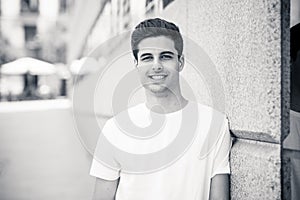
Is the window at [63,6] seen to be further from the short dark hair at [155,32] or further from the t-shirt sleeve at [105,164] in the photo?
the t-shirt sleeve at [105,164]

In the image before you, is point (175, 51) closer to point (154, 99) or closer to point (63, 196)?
point (154, 99)

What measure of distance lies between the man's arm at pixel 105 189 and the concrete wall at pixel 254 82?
0.67 metres

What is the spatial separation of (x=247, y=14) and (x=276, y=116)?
1.82ft

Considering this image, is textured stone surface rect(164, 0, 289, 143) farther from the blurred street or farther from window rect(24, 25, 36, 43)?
window rect(24, 25, 36, 43)

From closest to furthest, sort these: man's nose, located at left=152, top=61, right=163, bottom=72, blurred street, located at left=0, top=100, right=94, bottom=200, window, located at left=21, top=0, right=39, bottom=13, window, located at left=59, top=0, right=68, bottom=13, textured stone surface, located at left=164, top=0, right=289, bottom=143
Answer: textured stone surface, located at left=164, top=0, right=289, bottom=143 → man's nose, located at left=152, top=61, right=163, bottom=72 → blurred street, located at left=0, top=100, right=94, bottom=200 → window, located at left=21, top=0, right=39, bottom=13 → window, located at left=59, top=0, right=68, bottom=13

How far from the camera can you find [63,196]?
3346 mm

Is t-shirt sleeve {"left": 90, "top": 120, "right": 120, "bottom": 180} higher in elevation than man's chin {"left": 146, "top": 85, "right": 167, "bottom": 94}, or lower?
lower

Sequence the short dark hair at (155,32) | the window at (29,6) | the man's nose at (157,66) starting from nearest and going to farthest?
the man's nose at (157,66) → the short dark hair at (155,32) → the window at (29,6)

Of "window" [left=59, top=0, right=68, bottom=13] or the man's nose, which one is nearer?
the man's nose

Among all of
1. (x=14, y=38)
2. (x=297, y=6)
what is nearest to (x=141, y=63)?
(x=297, y=6)

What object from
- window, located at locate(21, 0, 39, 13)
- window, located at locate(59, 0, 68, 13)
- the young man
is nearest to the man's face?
the young man

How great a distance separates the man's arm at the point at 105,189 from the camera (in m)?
2.01

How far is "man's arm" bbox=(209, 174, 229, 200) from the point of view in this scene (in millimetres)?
2000

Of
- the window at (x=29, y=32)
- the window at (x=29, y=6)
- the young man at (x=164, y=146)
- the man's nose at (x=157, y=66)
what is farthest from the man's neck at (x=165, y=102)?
the window at (x=29, y=32)
